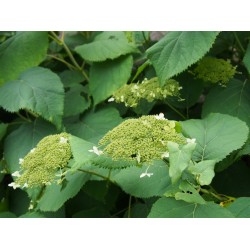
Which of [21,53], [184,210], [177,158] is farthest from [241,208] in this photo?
[21,53]

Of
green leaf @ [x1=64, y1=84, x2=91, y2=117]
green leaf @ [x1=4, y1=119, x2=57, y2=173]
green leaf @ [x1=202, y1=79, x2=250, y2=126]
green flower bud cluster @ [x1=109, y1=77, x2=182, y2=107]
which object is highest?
green flower bud cluster @ [x1=109, y1=77, x2=182, y2=107]

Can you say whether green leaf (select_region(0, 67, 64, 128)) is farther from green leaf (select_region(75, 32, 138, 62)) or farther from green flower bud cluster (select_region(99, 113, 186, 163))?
green flower bud cluster (select_region(99, 113, 186, 163))

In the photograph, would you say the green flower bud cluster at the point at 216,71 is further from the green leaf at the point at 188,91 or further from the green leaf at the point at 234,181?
the green leaf at the point at 234,181

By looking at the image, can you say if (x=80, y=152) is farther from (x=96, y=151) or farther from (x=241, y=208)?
(x=241, y=208)

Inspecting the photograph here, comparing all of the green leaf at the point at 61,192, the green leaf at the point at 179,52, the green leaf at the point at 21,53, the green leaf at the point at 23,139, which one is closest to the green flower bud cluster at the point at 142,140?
the green leaf at the point at 61,192

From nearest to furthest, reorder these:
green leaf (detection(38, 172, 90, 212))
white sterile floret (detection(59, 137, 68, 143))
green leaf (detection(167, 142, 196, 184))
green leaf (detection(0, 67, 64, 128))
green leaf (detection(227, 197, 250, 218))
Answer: green leaf (detection(167, 142, 196, 184))
green leaf (detection(227, 197, 250, 218))
white sterile floret (detection(59, 137, 68, 143))
green leaf (detection(38, 172, 90, 212))
green leaf (detection(0, 67, 64, 128))

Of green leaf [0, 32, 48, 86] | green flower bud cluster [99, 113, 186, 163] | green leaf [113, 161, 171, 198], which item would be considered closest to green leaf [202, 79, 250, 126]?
green leaf [113, 161, 171, 198]

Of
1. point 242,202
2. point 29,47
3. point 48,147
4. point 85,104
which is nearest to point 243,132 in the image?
point 242,202

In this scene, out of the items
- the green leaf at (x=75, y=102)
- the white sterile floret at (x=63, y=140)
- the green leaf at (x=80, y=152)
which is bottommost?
the green leaf at (x=75, y=102)
